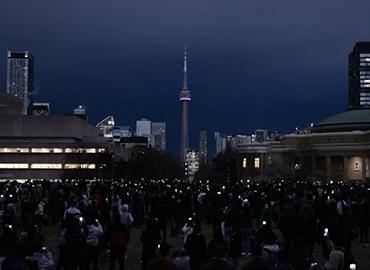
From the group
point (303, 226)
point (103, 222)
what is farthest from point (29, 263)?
point (103, 222)

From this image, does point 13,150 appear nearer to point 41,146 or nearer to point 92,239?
point 41,146

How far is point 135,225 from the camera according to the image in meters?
30.4

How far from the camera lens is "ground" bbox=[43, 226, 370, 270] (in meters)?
19.5

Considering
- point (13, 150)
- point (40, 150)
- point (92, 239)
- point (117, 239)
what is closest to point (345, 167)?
point (40, 150)

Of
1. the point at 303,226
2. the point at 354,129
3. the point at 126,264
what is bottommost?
the point at 126,264

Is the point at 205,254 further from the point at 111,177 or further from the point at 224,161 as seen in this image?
the point at 224,161

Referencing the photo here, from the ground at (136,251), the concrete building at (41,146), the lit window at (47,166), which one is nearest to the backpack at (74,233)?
the ground at (136,251)

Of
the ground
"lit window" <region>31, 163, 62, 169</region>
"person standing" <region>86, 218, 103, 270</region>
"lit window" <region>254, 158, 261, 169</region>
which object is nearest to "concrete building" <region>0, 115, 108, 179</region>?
"lit window" <region>31, 163, 62, 169</region>

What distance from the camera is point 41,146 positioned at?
394ft

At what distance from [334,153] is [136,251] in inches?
3869

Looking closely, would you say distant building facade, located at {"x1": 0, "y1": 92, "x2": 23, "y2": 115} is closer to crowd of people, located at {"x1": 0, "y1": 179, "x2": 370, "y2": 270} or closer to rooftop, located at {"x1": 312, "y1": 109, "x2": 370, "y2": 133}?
rooftop, located at {"x1": 312, "y1": 109, "x2": 370, "y2": 133}

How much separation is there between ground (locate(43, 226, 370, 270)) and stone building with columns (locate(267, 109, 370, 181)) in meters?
83.4

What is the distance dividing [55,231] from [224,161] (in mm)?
99745

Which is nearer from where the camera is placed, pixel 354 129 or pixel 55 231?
pixel 55 231
